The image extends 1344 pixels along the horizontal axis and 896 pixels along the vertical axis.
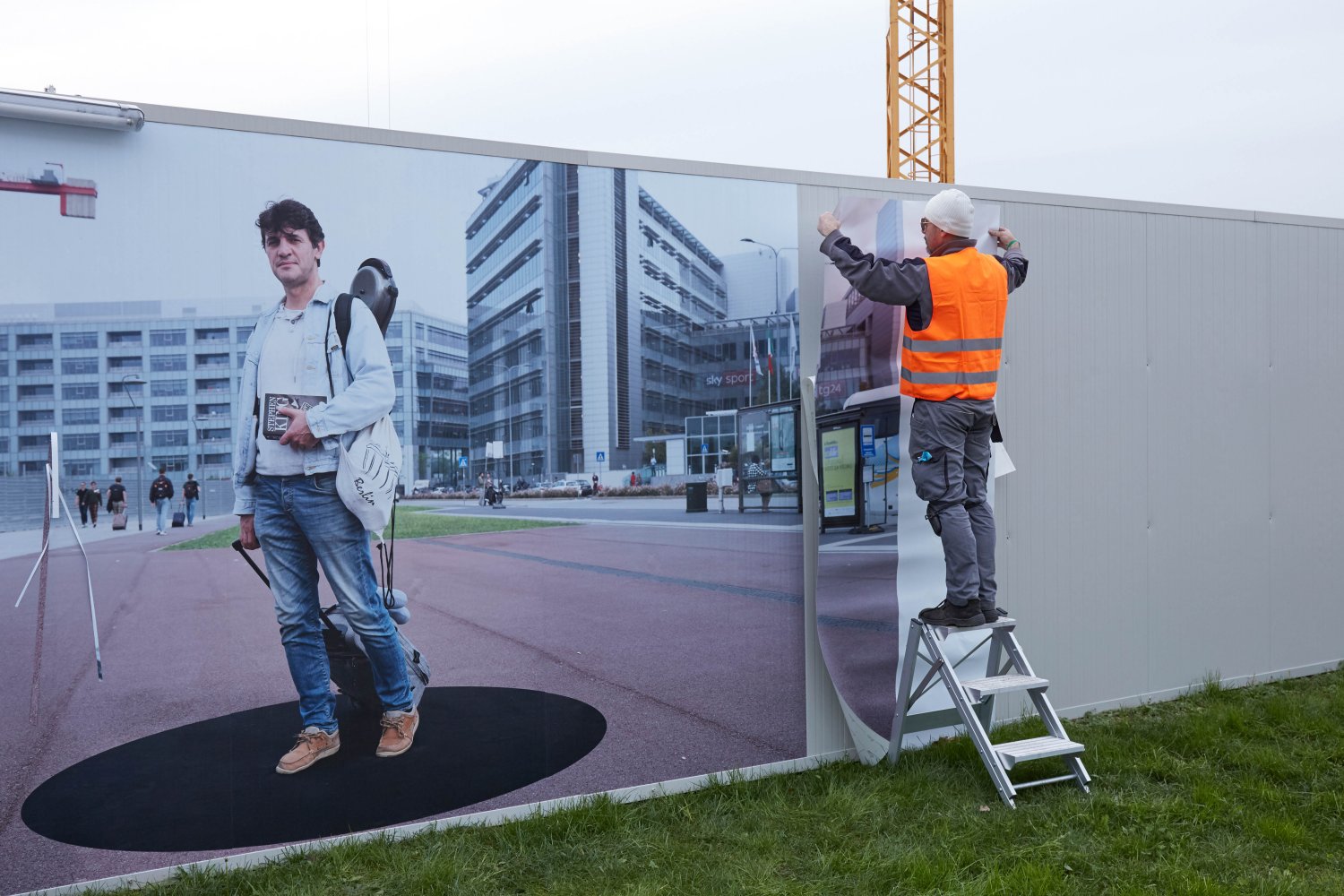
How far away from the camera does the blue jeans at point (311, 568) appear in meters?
3.81

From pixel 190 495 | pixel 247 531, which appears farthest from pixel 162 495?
pixel 247 531

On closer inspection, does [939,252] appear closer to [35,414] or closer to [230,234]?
[230,234]

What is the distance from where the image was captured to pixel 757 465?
483cm

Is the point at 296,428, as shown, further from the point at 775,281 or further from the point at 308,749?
the point at 775,281

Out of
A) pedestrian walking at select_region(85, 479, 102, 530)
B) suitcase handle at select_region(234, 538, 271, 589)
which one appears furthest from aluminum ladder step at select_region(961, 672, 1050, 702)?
pedestrian walking at select_region(85, 479, 102, 530)

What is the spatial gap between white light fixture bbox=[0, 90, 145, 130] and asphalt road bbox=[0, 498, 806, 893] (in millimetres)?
1475

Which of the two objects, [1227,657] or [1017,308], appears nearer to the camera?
[1017,308]

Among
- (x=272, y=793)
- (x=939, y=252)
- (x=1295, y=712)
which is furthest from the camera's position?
(x=1295, y=712)

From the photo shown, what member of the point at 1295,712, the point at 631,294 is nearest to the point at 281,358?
the point at 631,294

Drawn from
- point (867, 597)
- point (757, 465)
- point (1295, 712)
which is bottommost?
point (1295, 712)

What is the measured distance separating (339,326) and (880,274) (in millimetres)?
2237

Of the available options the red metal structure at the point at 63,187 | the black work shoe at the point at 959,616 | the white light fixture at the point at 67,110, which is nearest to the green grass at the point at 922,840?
the black work shoe at the point at 959,616

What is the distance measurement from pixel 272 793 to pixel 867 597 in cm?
274

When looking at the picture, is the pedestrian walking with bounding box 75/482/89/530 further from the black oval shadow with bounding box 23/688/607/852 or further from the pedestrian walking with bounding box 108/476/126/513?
the black oval shadow with bounding box 23/688/607/852
